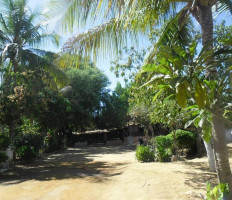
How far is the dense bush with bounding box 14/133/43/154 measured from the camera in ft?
50.2

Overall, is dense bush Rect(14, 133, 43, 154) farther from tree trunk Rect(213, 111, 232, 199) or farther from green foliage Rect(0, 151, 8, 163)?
tree trunk Rect(213, 111, 232, 199)

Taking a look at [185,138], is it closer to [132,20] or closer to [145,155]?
[145,155]

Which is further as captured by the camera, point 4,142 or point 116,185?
point 4,142

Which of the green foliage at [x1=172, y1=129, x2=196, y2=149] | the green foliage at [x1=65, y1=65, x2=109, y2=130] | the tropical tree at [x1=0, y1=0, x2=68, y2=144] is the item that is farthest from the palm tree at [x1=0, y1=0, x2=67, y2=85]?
the green foliage at [x1=65, y1=65, x2=109, y2=130]

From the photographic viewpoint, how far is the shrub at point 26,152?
47.7 ft

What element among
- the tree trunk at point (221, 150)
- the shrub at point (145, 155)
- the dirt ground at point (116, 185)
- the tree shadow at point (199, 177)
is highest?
the tree trunk at point (221, 150)

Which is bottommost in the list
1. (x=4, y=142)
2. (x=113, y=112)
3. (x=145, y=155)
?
(x=145, y=155)

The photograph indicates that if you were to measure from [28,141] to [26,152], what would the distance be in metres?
1.33

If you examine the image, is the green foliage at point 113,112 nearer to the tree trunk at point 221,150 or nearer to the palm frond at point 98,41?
the palm frond at point 98,41

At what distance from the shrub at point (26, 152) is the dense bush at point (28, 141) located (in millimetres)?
130

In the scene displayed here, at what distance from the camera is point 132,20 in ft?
16.5

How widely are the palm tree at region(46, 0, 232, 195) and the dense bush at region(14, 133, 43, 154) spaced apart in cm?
1108

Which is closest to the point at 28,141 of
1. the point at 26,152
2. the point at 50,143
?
the point at 26,152

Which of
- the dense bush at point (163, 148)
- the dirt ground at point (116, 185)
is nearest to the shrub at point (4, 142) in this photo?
the dirt ground at point (116, 185)
